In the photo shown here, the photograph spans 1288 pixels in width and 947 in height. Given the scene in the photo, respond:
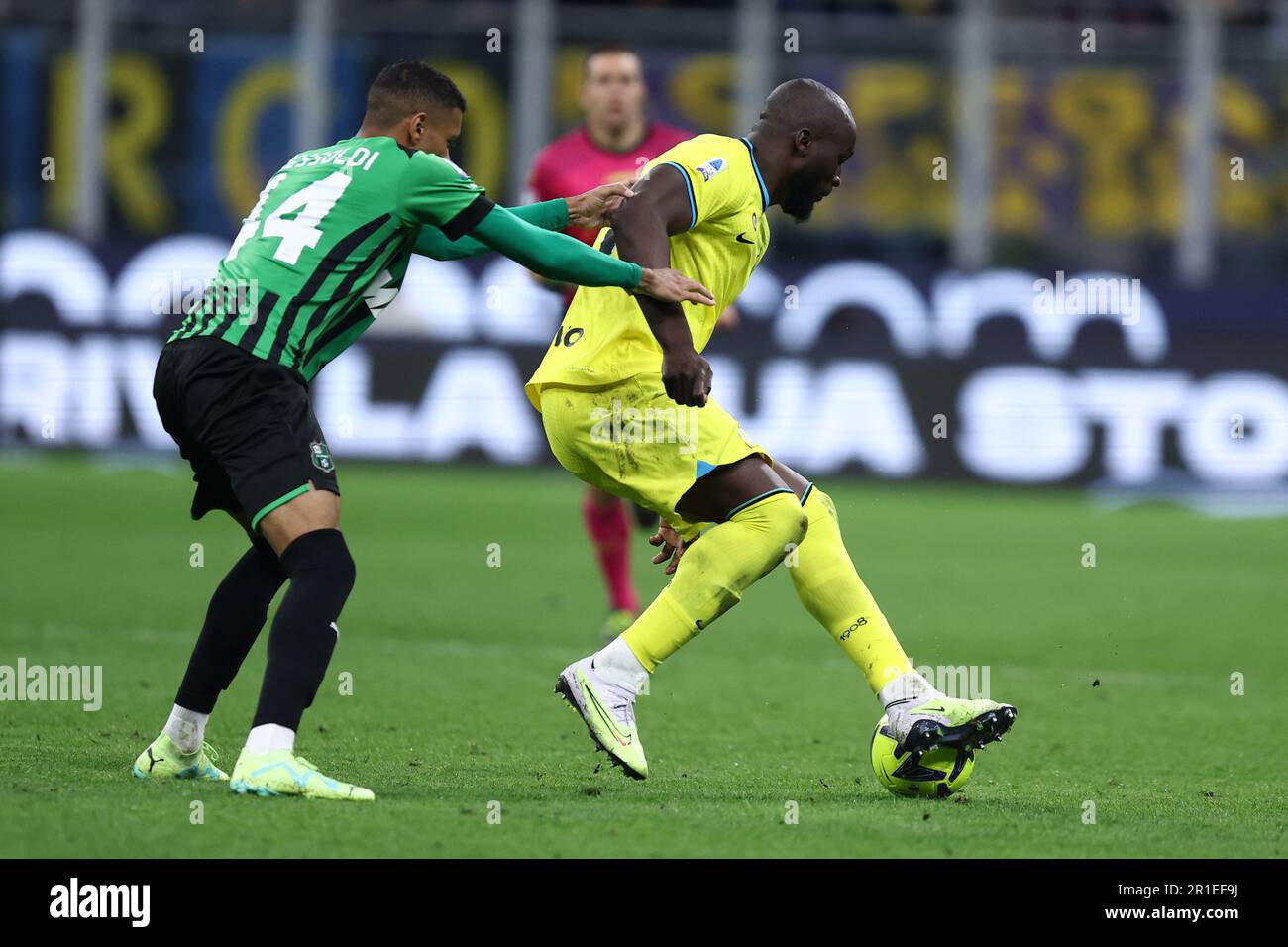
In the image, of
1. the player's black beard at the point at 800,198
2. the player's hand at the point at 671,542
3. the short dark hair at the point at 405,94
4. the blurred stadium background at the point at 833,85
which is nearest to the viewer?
the short dark hair at the point at 405,94

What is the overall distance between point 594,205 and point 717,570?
1095mm

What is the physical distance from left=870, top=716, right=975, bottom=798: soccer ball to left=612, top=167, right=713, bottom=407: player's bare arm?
1.04 meters

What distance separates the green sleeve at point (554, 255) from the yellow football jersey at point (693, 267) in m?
0.38

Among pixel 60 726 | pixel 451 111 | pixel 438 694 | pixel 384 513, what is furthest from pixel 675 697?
pixel 384 513

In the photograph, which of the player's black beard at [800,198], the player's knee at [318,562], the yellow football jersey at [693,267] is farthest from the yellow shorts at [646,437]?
the player's knee at [318,562]

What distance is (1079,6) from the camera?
2072cm

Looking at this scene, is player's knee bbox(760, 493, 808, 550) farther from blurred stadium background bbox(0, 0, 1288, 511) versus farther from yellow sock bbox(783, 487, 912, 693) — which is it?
blurred stadium background bbox(0, 0, 1288, 511)

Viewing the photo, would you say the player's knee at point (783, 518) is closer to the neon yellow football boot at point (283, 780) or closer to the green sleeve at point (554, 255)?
the green sleeve at point (554, 255)

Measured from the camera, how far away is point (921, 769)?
16.6 ft

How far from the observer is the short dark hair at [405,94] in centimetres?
502

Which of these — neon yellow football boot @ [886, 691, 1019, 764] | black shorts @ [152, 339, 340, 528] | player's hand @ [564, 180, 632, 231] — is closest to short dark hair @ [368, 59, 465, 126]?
player's hand @ [564, 180, 632, 231]

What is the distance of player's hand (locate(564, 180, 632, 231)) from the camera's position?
5375 millimetres

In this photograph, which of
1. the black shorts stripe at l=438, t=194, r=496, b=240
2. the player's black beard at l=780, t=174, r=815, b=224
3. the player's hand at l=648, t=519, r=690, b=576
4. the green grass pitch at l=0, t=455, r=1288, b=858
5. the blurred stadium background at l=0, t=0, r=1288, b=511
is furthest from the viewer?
the blurred stadium background at l=0, t=0, r=1288, b=511

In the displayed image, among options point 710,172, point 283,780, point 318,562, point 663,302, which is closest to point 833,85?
point 710,172
